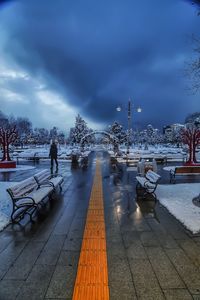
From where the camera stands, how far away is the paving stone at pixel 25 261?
12.9ft

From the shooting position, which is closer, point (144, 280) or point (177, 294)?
point (177, 294)

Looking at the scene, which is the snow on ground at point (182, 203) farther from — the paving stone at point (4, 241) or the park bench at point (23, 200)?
the paving stone at point (4, 241)

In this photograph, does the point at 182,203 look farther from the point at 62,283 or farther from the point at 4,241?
the point at 62,283

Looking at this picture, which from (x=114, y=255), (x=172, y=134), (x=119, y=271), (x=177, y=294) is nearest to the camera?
(x=177, y=294)

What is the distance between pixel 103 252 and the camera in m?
4.70

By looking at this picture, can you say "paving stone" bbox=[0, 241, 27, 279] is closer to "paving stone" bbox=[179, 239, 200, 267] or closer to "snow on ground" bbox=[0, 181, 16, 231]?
"snow on ground" bbox=[0, 181, 16, 231]

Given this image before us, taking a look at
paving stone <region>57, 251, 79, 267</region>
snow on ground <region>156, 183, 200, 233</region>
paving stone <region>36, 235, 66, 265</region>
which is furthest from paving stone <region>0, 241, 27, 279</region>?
snow on ground <region>156, 183, 200, 233</region>

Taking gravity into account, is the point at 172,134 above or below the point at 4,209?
above

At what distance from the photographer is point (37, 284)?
3.66m

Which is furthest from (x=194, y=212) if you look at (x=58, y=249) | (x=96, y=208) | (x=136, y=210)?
(x=58, y=249)

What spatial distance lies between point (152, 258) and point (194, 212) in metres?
3.22

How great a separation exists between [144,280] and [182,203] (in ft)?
16.1

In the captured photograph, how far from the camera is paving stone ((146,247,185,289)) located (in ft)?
12.1

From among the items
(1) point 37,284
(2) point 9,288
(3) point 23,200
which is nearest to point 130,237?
(1) point 37,284
